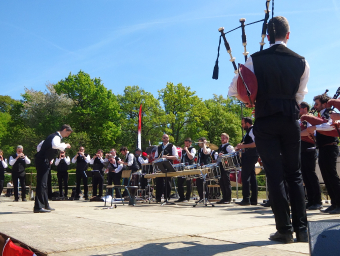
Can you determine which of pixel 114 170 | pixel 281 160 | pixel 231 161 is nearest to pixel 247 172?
pixel 231 161

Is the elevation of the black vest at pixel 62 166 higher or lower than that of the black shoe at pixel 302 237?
higher

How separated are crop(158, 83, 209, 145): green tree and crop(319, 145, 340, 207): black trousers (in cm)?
3464

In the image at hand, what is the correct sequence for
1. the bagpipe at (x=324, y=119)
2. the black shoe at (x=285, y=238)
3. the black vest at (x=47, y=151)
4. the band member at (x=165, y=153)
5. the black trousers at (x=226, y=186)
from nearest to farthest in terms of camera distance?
the black shoe at (x=285, y=238)
the bagpipe at (x=324, y=119)
the black vest at (x=47, y=151)
the black trousers at (x=226, y=186)
the band member at (x=165, y=153)

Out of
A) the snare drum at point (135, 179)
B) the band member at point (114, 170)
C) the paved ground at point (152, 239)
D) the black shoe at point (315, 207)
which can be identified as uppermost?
the band member at point (114, 170)

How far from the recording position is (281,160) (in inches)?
137

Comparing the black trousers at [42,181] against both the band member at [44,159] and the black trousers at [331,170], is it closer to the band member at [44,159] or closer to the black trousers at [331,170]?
the band member at [44,159]

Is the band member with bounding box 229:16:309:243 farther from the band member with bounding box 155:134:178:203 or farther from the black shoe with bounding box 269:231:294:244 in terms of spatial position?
the band member with bounding box 155:134:178:203

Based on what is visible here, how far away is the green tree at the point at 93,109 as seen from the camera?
134ft

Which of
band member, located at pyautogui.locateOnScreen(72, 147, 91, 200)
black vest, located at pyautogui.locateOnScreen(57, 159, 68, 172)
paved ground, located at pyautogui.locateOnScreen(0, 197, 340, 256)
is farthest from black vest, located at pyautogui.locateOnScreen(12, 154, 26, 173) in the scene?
paved ground, located at pyautogui.locateOnScreen(0, 197, 340, 256)

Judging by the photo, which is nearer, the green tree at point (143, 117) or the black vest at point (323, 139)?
the black vest at point (323, 139)

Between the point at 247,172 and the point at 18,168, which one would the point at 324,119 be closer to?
the point at 247,172

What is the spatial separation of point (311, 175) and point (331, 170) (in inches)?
36.6

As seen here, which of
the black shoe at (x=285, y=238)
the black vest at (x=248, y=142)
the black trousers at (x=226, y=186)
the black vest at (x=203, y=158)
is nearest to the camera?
the black shoe at (x=285, y=238)

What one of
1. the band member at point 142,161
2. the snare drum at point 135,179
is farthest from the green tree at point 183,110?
the snare drum at point 135,179
